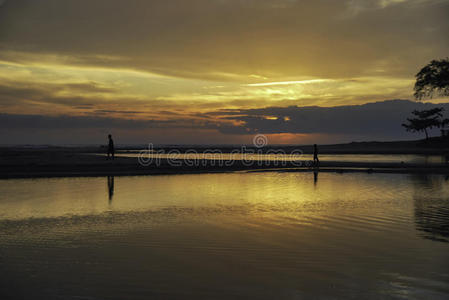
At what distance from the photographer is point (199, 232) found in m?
10.4

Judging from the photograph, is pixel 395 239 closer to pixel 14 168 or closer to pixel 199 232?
pixel 199 232

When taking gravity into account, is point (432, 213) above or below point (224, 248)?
above

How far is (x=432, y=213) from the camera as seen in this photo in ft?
42.7

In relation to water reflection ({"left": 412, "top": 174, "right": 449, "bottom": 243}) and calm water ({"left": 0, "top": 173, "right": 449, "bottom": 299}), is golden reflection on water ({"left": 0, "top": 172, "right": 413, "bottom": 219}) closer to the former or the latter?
calm water ({"left": 0, "top": 173, "right": 449, "bottom": 299})

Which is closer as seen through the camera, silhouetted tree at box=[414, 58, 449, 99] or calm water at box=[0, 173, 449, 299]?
calm water at box=[0, 173, 449, 299]

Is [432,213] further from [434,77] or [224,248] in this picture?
[434,77]

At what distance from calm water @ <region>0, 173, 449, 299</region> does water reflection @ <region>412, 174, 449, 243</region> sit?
0.05 metres

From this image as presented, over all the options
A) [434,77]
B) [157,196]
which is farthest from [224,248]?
[434,77]

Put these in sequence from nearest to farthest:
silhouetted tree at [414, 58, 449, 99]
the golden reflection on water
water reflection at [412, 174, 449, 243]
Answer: water reflection at [412, 174, 449, 243]
the golden reflection on water
silhouetted tree at [414, 58, 449, 99]

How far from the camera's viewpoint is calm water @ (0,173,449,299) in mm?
6352

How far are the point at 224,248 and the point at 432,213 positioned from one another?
839 cm

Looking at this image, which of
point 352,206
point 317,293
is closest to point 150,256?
point 317,293

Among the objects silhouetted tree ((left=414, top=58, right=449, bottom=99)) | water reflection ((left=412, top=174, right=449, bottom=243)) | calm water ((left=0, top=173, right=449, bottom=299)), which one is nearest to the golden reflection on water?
calm water ((left=0, top=173, right=449, bottom=299))

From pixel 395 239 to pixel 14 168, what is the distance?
30136 mm
